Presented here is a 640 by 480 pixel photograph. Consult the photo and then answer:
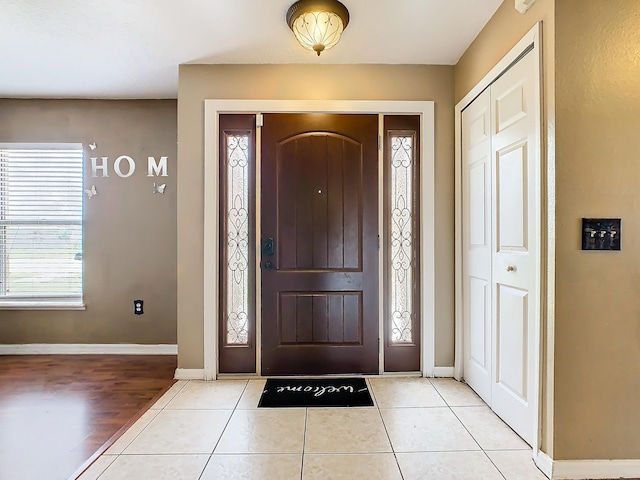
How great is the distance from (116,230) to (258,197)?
162cm

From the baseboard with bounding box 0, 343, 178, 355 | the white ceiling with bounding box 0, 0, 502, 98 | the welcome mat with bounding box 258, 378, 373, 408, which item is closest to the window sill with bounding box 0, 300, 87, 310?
the baseboard with bounding box 0, 343, 178, 355

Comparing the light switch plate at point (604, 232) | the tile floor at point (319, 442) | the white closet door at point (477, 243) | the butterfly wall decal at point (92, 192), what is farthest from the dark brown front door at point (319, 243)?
the butterfly wall decal at point (92, 192)

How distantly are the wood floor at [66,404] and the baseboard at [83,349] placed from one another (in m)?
0.07

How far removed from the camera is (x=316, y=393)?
2492mm

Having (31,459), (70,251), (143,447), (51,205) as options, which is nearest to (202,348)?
(143,447)

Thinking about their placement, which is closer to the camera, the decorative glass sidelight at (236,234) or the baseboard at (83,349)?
the decorative glass sidelight at (236,234)

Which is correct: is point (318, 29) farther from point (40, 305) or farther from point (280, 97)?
point (40, 305)

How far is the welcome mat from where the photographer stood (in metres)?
2.35

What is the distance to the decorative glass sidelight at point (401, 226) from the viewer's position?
2.82 meters

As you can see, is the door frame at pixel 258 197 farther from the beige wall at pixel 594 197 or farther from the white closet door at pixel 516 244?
the beige wall at pixel 594 197

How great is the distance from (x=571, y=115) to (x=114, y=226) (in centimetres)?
357

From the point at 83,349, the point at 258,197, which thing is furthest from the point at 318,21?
the point at 83,349

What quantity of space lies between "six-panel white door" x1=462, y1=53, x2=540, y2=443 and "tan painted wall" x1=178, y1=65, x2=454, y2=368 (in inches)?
8.0

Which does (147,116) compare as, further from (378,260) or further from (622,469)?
(622,469)
